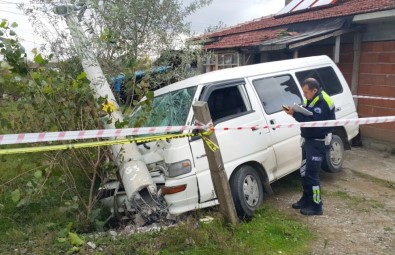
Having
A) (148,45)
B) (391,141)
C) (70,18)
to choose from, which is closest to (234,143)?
(148,45)

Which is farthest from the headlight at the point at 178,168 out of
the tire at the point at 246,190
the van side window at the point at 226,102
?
the van side window at the point at 226,102

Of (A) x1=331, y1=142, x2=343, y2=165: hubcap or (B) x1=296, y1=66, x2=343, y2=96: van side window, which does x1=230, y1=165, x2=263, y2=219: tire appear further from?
(B) x1=296, y1=66, x2=343, y2=96: van side window

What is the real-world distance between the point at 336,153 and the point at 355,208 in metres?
1.41

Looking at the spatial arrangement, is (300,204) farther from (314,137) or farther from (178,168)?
(178,168)

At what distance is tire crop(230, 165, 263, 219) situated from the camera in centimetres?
462

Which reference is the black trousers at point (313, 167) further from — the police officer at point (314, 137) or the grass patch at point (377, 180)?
the grass patch at point (377, 180)

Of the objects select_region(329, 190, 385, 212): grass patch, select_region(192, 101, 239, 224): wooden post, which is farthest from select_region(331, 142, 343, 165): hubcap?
select_region(192, 101, 239, 224): wooden post

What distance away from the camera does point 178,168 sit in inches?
171

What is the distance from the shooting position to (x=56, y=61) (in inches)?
233

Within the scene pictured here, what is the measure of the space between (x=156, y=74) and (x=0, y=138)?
10.8 feet

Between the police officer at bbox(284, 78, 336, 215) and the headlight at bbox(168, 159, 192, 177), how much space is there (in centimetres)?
147

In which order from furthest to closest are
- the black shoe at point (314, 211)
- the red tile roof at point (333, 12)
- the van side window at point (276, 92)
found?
the red tile roof at point (333, 12), the van side window at point (276, 92), the black shoe at point (314, 211)

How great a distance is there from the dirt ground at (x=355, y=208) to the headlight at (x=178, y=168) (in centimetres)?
161

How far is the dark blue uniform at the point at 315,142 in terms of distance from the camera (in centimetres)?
475
